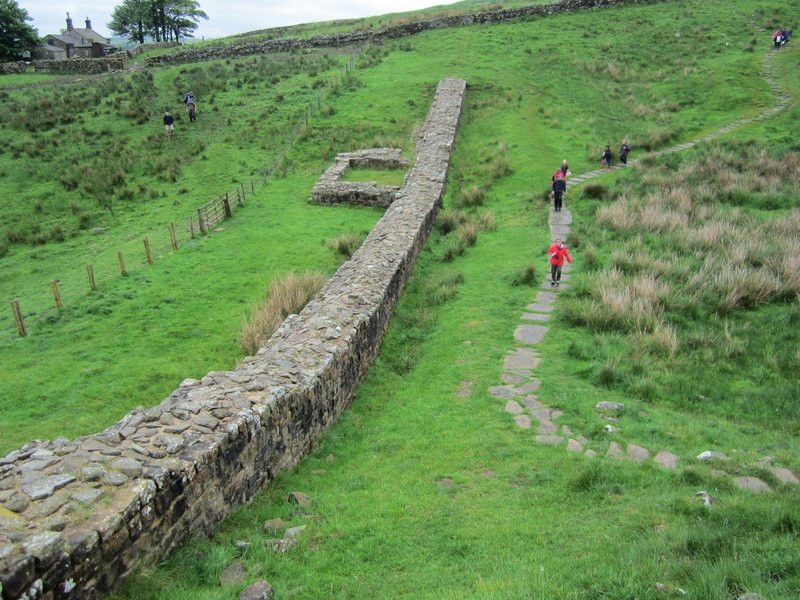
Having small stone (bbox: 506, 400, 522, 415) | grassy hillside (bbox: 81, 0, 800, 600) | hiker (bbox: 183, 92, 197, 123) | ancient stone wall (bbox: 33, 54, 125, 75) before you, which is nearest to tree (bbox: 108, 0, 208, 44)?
ancient stone wall (bbox: 33, 54, 125, 75)

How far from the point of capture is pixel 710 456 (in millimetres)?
7016

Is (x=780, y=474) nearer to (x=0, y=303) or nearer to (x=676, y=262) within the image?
(x=676, y=262)

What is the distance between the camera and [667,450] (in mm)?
7316

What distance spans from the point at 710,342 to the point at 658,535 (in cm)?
615

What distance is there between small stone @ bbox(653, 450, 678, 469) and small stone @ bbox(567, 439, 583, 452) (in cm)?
92

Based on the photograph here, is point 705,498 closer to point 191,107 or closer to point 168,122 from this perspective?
point 168,122

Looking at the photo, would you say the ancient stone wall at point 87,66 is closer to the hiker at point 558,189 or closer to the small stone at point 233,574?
the hiker at point 558,189

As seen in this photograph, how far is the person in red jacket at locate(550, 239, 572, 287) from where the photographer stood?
13328 mm

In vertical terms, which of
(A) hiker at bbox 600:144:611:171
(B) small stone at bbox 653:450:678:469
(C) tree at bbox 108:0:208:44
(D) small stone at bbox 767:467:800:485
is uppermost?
(C) tree at bbox 108:0:208:44

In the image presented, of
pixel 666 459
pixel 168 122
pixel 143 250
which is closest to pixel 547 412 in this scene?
pixel 666 459

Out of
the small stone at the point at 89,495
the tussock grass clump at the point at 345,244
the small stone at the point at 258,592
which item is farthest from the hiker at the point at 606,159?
the small stone at the point at 89,495

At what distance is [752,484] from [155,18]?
282 ft

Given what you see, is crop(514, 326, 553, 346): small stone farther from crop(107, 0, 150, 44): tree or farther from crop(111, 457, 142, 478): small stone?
crop(107, 0, 150, 44): tree

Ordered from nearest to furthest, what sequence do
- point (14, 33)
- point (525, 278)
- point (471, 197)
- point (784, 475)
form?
1. point (784, 475)
2. point (525, 278)
3. point (471, 197)
4. point (14, 33)
